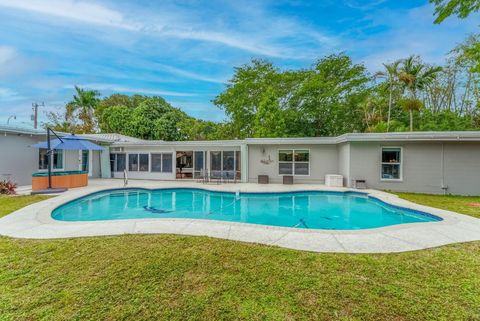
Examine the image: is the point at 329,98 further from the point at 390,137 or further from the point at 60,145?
the point at 60,145

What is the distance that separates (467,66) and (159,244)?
2929cm

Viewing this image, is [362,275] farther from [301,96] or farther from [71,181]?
[301,96]

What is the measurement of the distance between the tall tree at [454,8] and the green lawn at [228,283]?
189 inches

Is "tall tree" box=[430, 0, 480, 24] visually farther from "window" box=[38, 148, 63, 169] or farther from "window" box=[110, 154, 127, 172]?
"window" box=[38, 148, 63, 169]

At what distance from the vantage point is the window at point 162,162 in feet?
53.2

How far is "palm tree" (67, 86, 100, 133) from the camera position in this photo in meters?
29.2

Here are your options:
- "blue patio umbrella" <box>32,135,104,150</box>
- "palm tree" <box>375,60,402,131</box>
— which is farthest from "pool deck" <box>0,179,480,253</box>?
"palm tree" <box>375,60,402,131</box>

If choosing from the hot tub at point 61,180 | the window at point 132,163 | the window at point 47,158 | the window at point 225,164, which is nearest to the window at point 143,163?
the window at point 132,163

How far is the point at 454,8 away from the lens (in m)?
4.87

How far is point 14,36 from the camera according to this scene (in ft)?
42.0

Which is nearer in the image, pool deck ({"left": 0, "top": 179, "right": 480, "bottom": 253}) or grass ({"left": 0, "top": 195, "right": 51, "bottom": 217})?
pool deck ({"left": 0, "top": 179, "right": 480, "bottom": 253})

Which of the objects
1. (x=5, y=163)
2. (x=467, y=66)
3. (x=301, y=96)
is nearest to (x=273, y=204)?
(x=5, y=163)

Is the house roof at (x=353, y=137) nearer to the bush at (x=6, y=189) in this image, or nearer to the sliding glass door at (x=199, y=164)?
the sliding glass door at (x=199, y=164)

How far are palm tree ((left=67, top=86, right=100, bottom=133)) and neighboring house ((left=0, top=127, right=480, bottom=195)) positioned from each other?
1651 centimetres
